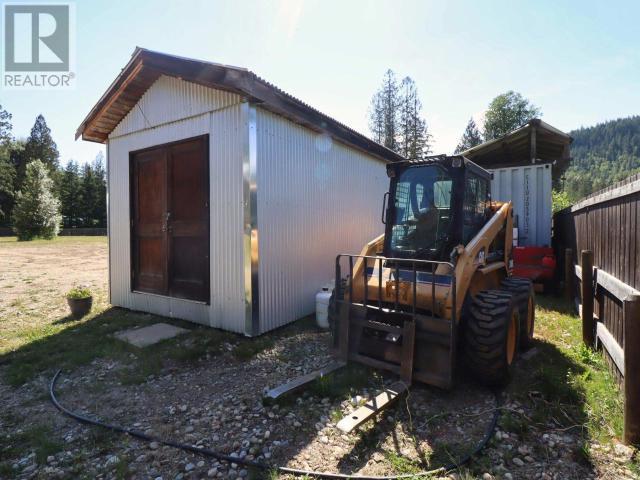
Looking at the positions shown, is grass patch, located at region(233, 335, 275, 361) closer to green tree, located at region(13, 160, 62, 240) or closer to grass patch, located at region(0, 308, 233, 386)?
grass patch, located at region(0, 308, 233, 386)

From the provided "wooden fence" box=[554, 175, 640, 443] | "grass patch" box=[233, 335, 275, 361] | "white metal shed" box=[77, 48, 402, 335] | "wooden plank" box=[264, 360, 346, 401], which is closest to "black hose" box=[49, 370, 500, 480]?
"wooden plank" box=[264, 360, 346, 401]

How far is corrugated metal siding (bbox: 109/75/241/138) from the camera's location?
218 inches

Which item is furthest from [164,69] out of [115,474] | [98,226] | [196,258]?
[98,226]

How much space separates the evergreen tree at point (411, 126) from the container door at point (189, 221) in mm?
24295

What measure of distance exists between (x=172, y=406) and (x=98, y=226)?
158ft

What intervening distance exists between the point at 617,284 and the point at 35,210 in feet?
110

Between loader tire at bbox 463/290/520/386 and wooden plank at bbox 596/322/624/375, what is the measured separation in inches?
37.3

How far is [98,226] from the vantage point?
143 feet

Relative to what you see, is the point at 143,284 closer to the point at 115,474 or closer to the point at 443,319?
the point at 115,474

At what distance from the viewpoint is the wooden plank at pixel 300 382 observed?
3.34 meters

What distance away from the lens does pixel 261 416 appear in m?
3.15

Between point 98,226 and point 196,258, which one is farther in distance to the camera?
point 98,226

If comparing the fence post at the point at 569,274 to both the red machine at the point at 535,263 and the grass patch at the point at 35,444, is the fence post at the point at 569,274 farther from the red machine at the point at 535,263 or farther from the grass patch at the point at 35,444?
the grass patch at the point at 35,444

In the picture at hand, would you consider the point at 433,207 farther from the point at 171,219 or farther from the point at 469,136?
the point at 469,136
